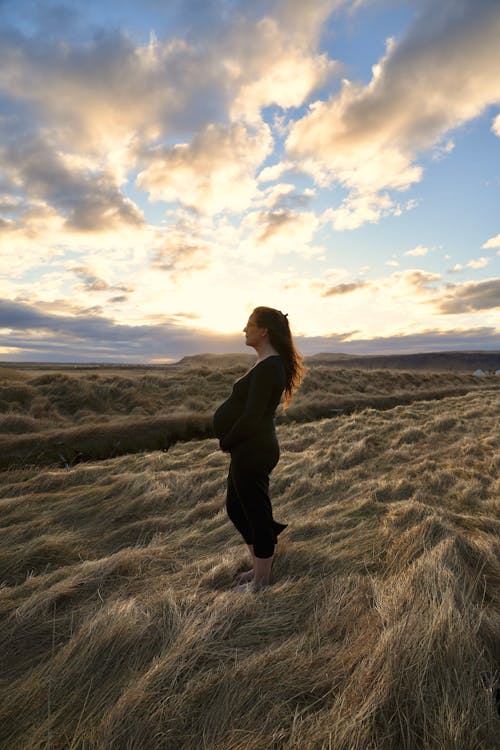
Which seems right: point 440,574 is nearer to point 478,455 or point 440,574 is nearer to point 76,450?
point 478,455

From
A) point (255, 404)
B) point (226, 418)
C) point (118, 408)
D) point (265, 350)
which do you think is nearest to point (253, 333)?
point (265, 350)

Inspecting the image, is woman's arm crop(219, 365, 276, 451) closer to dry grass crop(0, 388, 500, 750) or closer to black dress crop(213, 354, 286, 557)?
black dress crop(213, 354, 286, 557)

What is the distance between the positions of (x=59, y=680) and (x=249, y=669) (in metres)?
1.10

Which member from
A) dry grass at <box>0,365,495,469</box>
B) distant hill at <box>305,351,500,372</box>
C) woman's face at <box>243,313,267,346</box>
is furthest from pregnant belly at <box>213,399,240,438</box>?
distant hill at <box>305,351,500,372</box>

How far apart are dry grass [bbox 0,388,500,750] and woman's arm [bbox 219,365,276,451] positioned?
1179mm

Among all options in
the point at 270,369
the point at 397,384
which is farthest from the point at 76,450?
the point at 397,384

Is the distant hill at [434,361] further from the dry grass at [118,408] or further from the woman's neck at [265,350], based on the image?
the woman's neck at [265,350]

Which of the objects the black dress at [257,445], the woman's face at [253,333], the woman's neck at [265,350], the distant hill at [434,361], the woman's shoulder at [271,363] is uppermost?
the woman's face at [253,333]

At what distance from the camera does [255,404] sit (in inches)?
122

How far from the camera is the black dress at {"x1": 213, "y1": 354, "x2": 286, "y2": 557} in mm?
3139

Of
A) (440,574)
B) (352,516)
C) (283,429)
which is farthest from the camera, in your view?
(283,429)

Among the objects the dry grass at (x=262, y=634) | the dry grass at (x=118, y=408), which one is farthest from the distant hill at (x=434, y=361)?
the dry grass at (x=262, y=634)

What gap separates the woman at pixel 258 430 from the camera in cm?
316

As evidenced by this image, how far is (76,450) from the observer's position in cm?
1145
